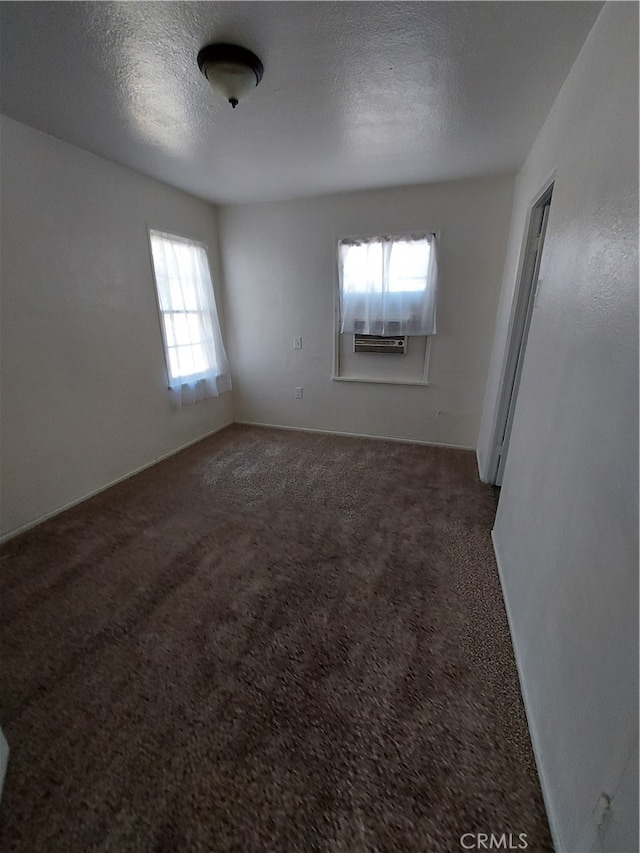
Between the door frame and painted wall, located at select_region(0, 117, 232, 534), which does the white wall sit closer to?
the door frame

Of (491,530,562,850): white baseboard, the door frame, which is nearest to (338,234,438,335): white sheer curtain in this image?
the door frame

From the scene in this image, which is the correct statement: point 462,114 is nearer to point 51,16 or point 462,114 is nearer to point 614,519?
point 51,16

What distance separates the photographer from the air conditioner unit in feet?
11.1

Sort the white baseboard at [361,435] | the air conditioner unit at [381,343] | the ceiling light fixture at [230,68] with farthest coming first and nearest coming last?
the white baseboard at [361,435] < the air conditioner unit at [381,343] < the ceiling light fixture at [230,68]

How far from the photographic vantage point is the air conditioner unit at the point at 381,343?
3381mm

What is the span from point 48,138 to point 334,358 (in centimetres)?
262

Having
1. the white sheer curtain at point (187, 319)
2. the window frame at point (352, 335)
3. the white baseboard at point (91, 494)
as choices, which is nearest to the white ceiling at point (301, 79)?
the window frame at point (352, 335)

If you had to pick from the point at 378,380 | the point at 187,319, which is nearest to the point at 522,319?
the point at 378,380

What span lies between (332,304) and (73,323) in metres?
2.25

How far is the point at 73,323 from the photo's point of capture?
7.73 feet

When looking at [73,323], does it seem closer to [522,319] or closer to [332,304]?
[332,304]

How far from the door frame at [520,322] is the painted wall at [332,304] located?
814 mm

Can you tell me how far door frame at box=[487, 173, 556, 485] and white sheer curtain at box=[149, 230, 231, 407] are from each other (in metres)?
2.78

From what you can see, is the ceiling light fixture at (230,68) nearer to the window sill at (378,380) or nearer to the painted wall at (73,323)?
the painted wall at (73,323)
